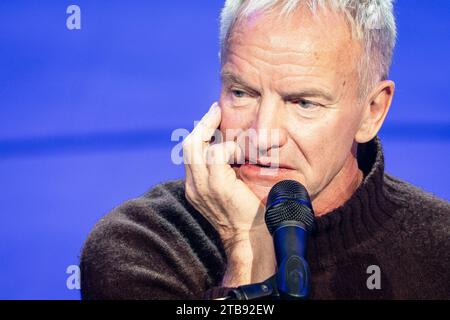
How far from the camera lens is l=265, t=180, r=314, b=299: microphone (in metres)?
1.29

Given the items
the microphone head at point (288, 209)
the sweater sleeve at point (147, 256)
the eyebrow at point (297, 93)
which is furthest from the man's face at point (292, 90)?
the microphone head at point (288, 209)

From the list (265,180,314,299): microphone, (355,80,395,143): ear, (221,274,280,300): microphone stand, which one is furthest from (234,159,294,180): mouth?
(221,274,280,300): microphone stand

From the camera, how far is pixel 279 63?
1.96 metres

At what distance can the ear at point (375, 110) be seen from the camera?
2123mm

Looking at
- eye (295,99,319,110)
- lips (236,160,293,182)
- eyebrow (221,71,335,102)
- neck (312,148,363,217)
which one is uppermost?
eyebrow (221,71,335,102)

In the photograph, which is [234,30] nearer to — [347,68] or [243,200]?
[347,68]

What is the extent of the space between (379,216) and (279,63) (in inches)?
21.6

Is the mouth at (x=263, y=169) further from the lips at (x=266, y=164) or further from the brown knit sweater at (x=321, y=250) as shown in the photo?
the brown knit sweater at (x=321, y=250)

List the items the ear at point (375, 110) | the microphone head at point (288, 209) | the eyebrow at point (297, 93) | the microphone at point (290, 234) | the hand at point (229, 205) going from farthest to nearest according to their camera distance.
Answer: the ear at point (375, 110), the eyebrow at point (297, 93), the hand at point (229, 205), the microphone head at point (288, 209), the microphone at point (290, 234)

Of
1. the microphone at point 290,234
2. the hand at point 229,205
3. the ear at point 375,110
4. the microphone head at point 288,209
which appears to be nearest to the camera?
the microphone at point 290,234

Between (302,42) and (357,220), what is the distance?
53cm

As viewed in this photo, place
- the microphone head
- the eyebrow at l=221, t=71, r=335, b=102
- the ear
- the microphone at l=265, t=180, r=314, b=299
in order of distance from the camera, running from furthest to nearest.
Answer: the ear < the eyebrow at l=221, t=71, r=335, b=102 < the microphone head < the microphone at l=265, t=180, r=314, b=299

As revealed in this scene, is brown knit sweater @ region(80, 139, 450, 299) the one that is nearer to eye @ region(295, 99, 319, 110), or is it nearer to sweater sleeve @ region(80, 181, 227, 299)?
sweater sleeve @ region(80, 181, 227, 299)
